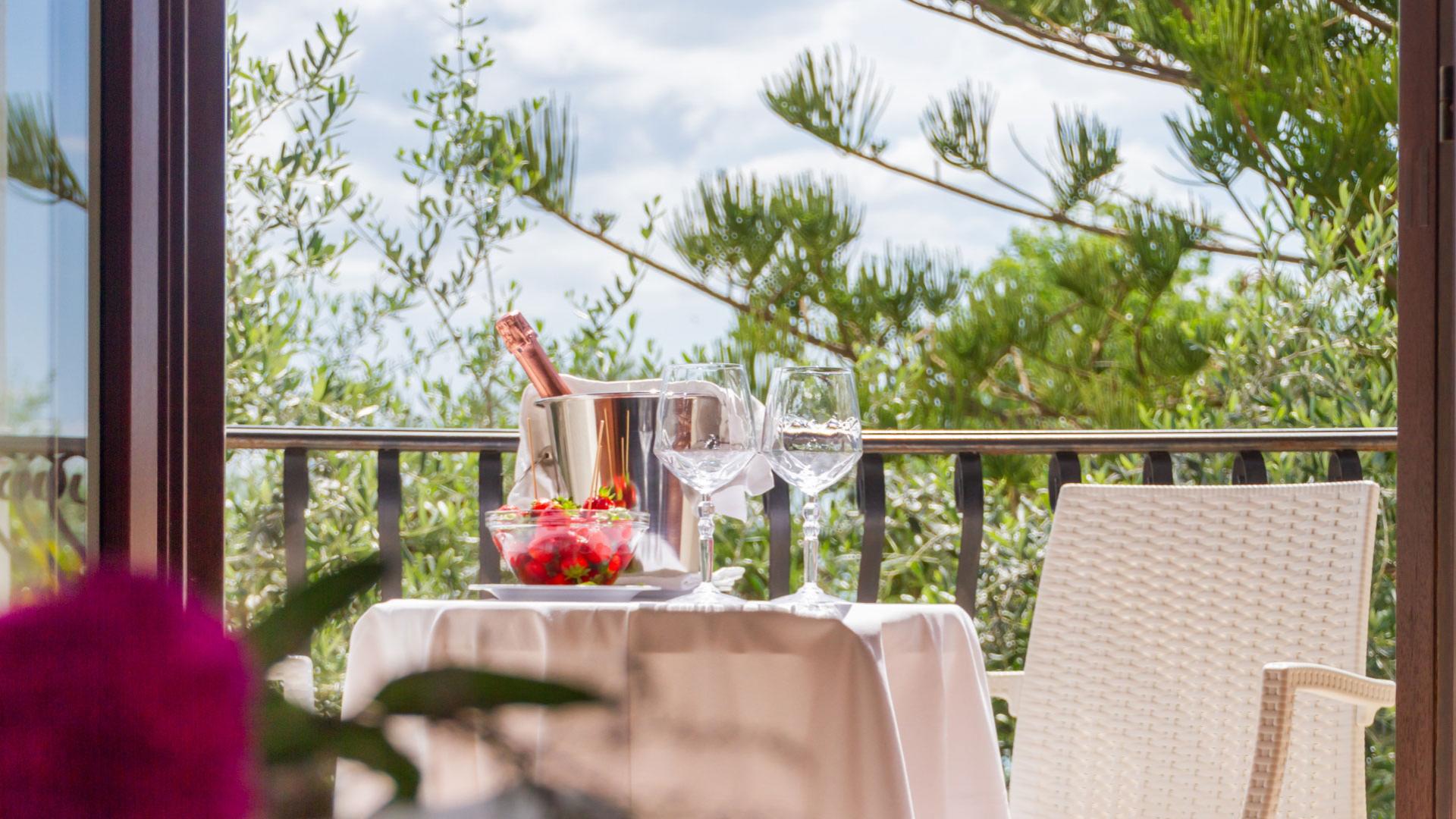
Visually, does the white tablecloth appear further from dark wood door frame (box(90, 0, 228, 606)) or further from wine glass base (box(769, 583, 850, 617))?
dark wood door frame (box(90, 0, 228, 606))

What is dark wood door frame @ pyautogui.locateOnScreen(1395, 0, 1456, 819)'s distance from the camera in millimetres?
1577

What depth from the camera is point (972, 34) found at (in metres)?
8.52

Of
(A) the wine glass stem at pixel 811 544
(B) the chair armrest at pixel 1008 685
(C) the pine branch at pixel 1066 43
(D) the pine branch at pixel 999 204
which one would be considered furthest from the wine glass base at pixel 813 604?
(C) the pine branch at pixel 1066 43

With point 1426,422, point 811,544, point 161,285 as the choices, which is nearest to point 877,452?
point 1426,422

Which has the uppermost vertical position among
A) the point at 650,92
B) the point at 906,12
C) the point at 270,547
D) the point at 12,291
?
the point at 906,12

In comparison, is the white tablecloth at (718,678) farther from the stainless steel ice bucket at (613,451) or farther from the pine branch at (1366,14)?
the pine branch at (1366,14)

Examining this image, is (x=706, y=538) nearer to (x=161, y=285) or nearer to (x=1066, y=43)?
(x=161, y=285)

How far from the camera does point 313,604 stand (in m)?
0.17

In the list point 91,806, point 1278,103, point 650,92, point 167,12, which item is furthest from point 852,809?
point 650,92

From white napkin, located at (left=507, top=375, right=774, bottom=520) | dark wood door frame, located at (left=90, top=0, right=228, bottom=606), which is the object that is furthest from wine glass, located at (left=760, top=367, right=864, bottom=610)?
dark wood door frame, located at (left=90, top=0, right=228, bottom=606)

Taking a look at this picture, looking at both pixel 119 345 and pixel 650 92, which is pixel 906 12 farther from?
pixel 119 345

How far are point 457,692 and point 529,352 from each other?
131 cm

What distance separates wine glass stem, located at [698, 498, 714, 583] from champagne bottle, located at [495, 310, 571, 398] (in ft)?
0.80

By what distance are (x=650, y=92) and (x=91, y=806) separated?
27.4 ft
